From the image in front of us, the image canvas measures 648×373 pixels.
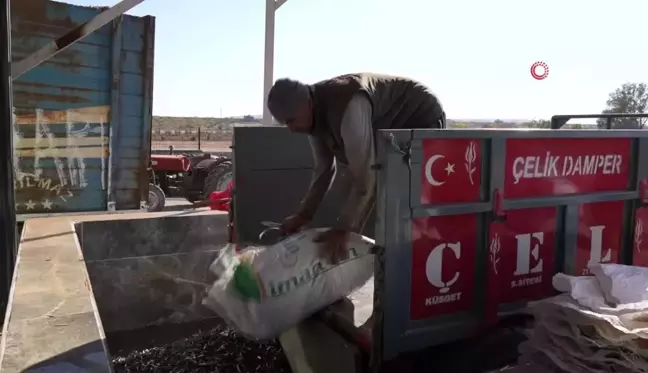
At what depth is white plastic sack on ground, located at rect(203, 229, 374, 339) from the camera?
2.89m

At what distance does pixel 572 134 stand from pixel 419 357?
51.2 inches

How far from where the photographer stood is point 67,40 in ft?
16.5

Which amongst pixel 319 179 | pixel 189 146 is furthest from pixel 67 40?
pixel 189 146

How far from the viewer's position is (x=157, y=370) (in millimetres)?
3986

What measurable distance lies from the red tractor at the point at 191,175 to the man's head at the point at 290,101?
778 centimetres

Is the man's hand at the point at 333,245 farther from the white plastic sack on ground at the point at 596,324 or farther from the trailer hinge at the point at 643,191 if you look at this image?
the trailer hinge at the point at 643,191

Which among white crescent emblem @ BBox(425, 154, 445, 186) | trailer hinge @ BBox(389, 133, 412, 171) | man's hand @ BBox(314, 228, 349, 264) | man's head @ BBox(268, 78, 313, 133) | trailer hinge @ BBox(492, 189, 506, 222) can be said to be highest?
man's head @ BBox(268, 78, 313, 133)

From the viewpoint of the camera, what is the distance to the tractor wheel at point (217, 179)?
10.8 metres

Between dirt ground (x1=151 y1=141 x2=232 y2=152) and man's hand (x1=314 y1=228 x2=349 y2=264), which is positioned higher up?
man's hand (x1=314 y1=228 x2=349 y2=264)

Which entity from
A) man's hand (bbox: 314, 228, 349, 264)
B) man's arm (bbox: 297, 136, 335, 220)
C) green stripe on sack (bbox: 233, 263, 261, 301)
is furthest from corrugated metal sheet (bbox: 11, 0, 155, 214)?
man's hand (bbox: 314, 228, 349, 264)

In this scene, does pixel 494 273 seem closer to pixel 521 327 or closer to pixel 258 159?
pixel 521 327

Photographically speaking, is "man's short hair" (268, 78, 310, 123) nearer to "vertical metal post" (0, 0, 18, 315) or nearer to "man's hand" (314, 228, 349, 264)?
"man's hand" (314, 228, 349, 264)

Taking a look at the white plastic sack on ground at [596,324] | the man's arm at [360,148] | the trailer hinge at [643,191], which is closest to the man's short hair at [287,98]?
the man's arm at [360,148]

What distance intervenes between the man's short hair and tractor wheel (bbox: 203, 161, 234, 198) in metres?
7.77
